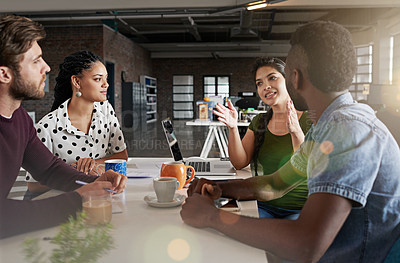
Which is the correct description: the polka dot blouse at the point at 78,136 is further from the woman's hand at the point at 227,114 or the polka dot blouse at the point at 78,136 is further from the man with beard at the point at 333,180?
the man with beard at the point at 333,180

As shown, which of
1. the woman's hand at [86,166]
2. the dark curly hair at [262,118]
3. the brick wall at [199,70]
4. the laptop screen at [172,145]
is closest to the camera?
the woman's hand at [86,166]

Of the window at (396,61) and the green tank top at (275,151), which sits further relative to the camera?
the window at (396,61)

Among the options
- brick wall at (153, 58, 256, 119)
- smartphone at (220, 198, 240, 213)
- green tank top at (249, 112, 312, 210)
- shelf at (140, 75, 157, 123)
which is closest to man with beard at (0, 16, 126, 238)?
smartphone at (220, 198, 240, 213)

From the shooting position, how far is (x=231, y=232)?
944 millimetres

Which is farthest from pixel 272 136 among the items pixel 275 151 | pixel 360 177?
pixel 360 177

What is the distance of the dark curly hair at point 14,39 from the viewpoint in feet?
3.57

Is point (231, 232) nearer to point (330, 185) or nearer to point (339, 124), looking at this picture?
point (330, 185)

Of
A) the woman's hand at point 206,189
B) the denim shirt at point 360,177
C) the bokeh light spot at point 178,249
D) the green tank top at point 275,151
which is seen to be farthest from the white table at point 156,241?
the green tank top at point 275,151

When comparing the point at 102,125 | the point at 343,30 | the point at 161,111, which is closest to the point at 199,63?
the point at 161,111

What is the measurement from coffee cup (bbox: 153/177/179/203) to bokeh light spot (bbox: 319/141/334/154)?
1.85ft

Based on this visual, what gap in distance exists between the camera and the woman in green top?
1.89 m

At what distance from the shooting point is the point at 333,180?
0.83 m

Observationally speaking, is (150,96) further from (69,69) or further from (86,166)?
(86,166)

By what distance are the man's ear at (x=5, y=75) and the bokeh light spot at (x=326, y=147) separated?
0.96 m
